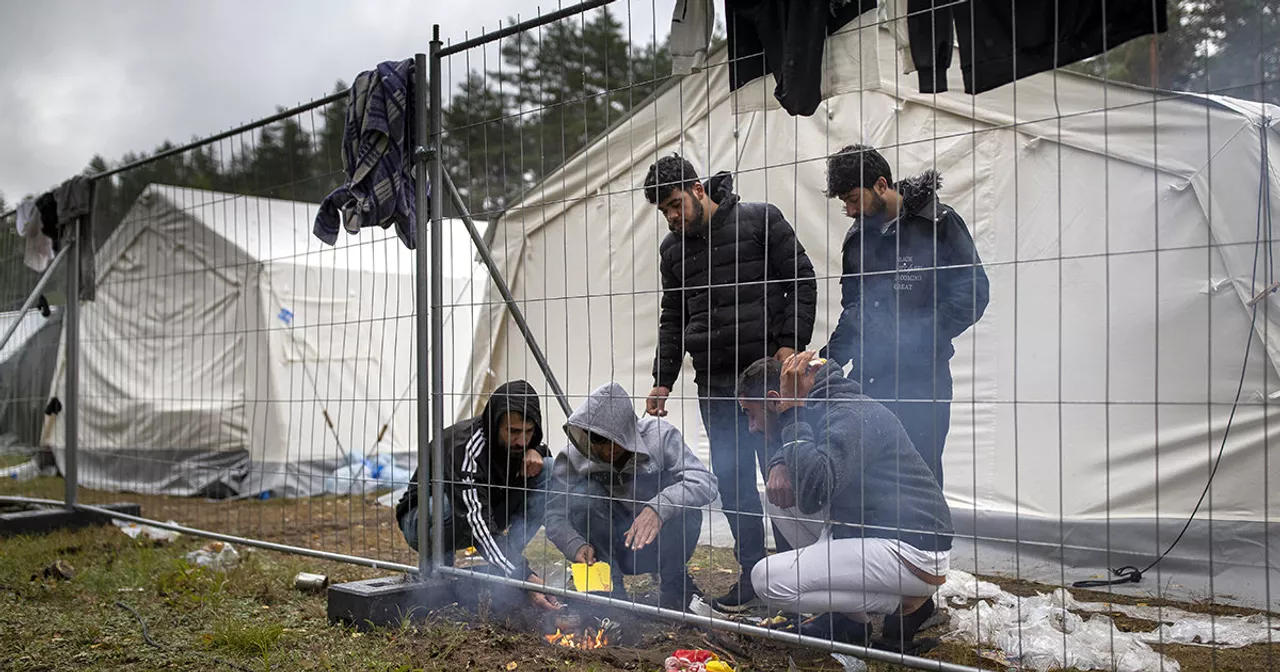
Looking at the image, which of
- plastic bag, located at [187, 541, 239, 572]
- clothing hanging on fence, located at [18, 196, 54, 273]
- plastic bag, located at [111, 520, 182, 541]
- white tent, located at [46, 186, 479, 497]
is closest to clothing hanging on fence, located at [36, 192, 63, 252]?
clothing hanging on fence, located at [18, 196, 54, 273]

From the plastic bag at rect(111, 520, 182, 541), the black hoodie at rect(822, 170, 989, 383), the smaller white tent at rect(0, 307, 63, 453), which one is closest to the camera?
the black hoodie at rect(822, 170, 989, 383)

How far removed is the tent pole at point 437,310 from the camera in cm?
392

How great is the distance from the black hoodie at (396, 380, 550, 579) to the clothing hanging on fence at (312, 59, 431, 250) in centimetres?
76

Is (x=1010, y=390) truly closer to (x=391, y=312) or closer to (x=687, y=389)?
(x=687, y=389)

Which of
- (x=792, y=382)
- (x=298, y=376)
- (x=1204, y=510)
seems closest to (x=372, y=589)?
(x=792, y=382)

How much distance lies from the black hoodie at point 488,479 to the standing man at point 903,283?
4.22ft

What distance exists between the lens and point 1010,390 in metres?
5.20

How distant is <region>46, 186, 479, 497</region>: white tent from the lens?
29.2 feet

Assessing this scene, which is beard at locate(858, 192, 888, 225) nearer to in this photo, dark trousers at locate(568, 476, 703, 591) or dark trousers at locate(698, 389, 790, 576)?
dark trousers at locate(698, 389, 790, 576)

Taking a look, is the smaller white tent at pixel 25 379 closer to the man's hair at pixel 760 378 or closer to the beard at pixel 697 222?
the beard at pixel 697 222

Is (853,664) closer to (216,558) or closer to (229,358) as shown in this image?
(216,558)

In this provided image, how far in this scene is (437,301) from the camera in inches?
155

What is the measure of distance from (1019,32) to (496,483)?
2.62 m

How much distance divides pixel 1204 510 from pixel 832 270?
6.99ft
